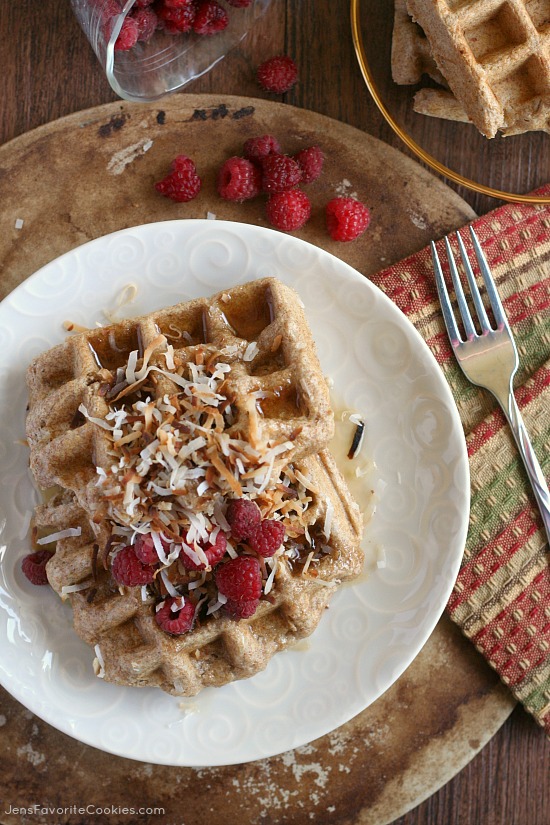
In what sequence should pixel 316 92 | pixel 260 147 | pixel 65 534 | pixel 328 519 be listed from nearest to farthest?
pixel 328 519 < pixel 65 534 < pixel 260 147 < pixel 316 92

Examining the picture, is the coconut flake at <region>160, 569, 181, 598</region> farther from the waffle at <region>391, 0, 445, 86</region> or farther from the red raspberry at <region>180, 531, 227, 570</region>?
the waffle at <region>391, 0, 445, 86</region>

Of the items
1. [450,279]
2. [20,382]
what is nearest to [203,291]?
[20,382]

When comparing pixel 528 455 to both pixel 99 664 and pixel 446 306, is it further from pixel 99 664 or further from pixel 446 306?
pixel 99 664

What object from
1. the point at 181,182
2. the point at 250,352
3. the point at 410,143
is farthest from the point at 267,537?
the point at 410,143

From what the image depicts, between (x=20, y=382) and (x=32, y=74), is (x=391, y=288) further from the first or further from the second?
(x=32, y=74)

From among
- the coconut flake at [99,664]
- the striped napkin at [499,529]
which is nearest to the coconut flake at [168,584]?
the coconut flake at [99,664]

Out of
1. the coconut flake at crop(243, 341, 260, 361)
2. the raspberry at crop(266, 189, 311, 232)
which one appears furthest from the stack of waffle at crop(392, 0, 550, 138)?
the coconut flake at crop(243, 341, 260, 361)

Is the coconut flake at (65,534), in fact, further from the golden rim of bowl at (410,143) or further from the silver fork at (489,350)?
the golden rim of bowl at (410,143)
